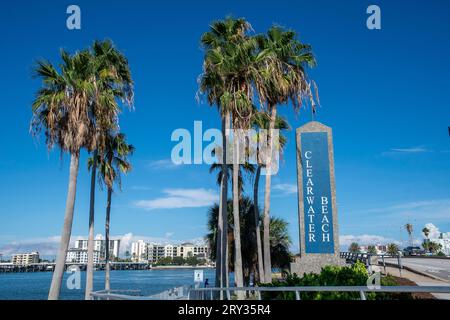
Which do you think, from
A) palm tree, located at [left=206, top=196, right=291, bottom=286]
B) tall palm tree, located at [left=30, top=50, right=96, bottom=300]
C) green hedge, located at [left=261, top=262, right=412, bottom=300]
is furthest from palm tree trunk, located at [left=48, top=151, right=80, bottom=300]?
palm tree, located at [left=206, top=196, right=291, bottom=286]

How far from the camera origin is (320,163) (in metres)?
23.0

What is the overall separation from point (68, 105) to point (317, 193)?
1346 centimetres

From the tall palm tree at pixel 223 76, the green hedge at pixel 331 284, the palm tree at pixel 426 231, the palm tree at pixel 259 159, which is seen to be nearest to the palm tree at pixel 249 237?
the palm tree at pixel 259 159

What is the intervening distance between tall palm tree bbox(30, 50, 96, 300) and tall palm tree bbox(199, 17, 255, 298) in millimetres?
6244

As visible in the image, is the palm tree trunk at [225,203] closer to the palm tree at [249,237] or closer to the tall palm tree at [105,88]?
the tall palm tree at [105,88]

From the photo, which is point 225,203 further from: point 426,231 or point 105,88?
point 426,231

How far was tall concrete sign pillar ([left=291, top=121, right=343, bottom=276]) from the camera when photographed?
21984 millimetres

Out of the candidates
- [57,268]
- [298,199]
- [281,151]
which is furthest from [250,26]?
[57,268]

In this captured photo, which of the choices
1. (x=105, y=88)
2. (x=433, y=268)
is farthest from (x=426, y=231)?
(x=105, y=88)

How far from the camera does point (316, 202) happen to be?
22422 millimetres

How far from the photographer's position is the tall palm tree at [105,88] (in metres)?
19.2

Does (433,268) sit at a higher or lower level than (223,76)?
lower
